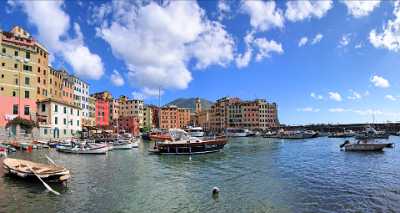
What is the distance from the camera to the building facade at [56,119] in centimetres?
8012

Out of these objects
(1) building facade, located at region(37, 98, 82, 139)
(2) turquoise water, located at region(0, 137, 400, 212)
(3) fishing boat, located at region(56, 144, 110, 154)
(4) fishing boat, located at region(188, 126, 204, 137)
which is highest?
(1) building facade, located at region(37, 98, 82, 139)

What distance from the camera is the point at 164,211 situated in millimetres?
18750

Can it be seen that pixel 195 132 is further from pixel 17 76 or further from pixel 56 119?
pixel 17 76

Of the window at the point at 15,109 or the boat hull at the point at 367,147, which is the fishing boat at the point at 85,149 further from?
the boat hull at the point at 367,147

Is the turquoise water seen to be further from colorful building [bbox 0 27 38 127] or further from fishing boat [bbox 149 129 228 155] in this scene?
colorful building [bbox 0 27 38 127]

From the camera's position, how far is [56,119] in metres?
83.4

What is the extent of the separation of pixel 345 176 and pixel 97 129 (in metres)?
99.0

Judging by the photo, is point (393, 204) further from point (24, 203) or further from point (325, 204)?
point (24, 203)

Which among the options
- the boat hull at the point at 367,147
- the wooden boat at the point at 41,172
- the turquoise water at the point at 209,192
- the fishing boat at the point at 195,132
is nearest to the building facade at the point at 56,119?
the fishing boat at the point at 195,132

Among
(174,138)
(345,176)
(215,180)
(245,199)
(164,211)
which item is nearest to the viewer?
(164,211)

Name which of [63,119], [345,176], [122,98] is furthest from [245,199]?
[122,98]

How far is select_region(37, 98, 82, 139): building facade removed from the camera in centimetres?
8012

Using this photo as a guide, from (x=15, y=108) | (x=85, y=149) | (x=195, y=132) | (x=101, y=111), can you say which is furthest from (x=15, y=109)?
(x=101, y=111)

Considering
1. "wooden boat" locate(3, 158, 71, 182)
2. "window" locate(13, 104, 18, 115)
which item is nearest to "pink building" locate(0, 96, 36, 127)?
"window" locate(13, 104, 18, 115)
